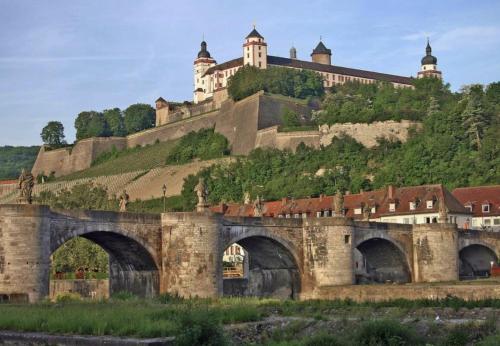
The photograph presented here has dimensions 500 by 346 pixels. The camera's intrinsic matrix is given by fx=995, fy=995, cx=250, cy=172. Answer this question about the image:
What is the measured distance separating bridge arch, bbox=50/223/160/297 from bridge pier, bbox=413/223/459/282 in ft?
75.6

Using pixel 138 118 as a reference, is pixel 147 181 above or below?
below

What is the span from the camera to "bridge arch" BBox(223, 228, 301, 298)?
6112cm

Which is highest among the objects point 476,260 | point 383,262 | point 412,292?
point 476,260

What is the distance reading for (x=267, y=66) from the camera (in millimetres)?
169625

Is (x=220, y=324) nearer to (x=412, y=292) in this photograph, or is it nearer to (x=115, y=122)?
(x=412, y=292)

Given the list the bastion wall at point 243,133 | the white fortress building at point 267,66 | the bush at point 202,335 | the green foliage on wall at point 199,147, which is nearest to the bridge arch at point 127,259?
the bush at point 202,335

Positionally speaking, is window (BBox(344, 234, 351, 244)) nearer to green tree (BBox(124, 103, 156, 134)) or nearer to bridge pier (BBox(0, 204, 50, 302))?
bridge pier (BBox(0, 204, 50, 302))

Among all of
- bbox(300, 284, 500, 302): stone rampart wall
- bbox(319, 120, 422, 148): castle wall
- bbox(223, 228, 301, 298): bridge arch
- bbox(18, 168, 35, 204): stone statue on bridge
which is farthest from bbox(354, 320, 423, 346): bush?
bbox(319, 120, 422, 148): castle wall

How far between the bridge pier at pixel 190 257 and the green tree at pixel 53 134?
136785 millimetres

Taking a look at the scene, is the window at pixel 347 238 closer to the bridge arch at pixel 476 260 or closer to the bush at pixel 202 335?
the bridge arch at pixel 476 260

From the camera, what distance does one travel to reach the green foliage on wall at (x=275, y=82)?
149 metres

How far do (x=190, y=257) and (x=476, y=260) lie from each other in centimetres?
3494

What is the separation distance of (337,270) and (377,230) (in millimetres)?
7359

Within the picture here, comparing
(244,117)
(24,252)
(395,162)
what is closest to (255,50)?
(244,117)
